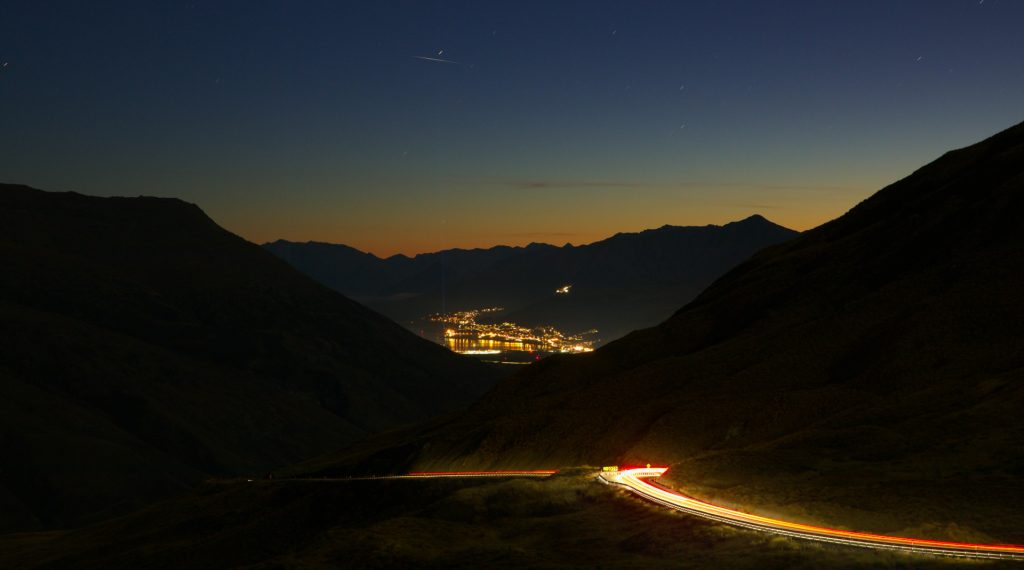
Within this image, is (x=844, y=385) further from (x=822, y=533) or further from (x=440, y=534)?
(x=440, y=534)

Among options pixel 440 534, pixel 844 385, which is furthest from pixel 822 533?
pixel 844 385

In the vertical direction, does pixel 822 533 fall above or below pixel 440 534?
above

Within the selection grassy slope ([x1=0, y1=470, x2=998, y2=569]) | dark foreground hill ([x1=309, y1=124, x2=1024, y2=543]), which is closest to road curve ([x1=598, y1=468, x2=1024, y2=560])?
grassy slope ([x1=0, y1=470, x2=998, y2=569])

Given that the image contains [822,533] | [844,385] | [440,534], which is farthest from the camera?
[844,385]

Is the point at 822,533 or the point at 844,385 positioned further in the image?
the point at 844,385

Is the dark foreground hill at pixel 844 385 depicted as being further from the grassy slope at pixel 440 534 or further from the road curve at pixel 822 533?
the grassy slope at pixel 440 534

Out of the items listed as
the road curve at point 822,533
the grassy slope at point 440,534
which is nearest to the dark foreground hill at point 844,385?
the road curve at point 822,533
